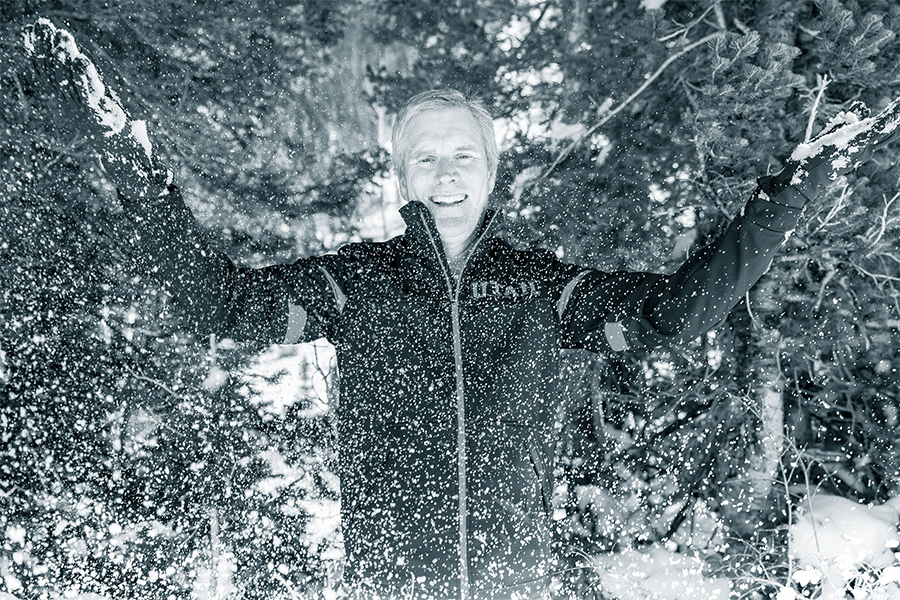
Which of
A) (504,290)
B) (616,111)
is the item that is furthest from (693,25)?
(504,290)

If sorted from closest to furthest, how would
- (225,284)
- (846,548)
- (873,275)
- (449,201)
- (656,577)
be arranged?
(225,284), (449,201), (873,275), (846,548), (656,577)

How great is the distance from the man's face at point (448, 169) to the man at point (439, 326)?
1 cm

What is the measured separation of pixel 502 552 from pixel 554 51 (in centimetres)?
283

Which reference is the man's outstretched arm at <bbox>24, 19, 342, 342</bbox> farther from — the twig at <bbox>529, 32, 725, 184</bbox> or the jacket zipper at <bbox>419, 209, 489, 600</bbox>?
the twig at <bbox>529, 32, 725, 184</bbox>

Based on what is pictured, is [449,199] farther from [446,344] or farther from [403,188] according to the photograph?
[446,344]

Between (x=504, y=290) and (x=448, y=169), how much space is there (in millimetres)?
493

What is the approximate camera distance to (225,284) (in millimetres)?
2016

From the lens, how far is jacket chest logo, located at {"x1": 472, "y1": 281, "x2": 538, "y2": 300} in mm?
2178

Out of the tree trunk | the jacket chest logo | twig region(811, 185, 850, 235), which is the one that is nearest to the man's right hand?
the jacket chest logo

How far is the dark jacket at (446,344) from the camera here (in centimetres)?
194

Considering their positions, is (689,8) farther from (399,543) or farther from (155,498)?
(155,498)

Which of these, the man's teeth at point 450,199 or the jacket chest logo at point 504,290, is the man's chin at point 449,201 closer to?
the man's teeth at point 450,199

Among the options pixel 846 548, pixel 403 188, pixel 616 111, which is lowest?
pixel 846 548

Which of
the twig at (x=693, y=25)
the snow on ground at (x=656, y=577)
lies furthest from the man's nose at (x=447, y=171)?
the snow on ground at (x=656, y=577)
